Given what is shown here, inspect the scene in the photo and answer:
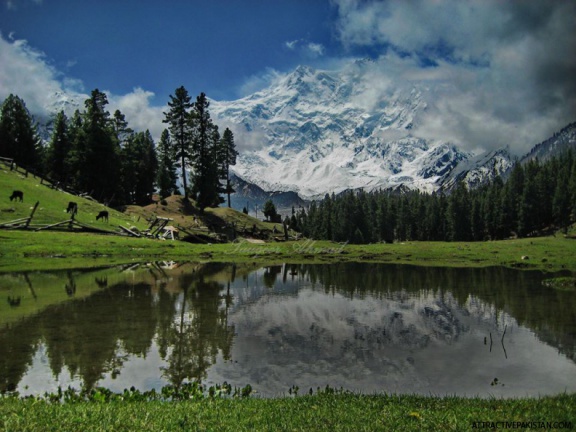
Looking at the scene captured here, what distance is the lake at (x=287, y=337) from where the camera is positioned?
518 inches

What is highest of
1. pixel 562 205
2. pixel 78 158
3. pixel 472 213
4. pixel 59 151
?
pixel 59 151

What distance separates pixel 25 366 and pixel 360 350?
38.7 feet

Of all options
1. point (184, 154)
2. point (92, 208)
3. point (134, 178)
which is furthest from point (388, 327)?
point (134, 178)

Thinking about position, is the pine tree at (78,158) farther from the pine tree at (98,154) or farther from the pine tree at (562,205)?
the pine tree at (562,205)

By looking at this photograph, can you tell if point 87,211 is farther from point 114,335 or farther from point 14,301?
point 114,335

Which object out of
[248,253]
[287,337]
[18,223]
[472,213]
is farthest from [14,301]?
[472,213]

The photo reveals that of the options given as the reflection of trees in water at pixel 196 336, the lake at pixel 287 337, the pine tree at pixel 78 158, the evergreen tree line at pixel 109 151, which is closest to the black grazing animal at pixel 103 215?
the evergreen tree line at pixel 109 151

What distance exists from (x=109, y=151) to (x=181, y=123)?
57.0ft

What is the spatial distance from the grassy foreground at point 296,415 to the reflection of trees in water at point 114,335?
137 inches

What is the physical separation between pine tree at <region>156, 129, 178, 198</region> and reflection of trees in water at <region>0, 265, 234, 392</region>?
293 feet

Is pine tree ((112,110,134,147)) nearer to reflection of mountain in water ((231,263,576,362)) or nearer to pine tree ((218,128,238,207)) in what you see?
pine tree ((218,128,238,207))

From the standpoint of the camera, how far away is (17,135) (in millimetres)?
90062

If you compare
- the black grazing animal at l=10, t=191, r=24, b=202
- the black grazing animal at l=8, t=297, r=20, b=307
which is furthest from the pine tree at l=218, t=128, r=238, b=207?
the black grazing animal at l=8, t=297, r=20, b=307

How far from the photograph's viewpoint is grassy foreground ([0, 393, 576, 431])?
27.2ft
